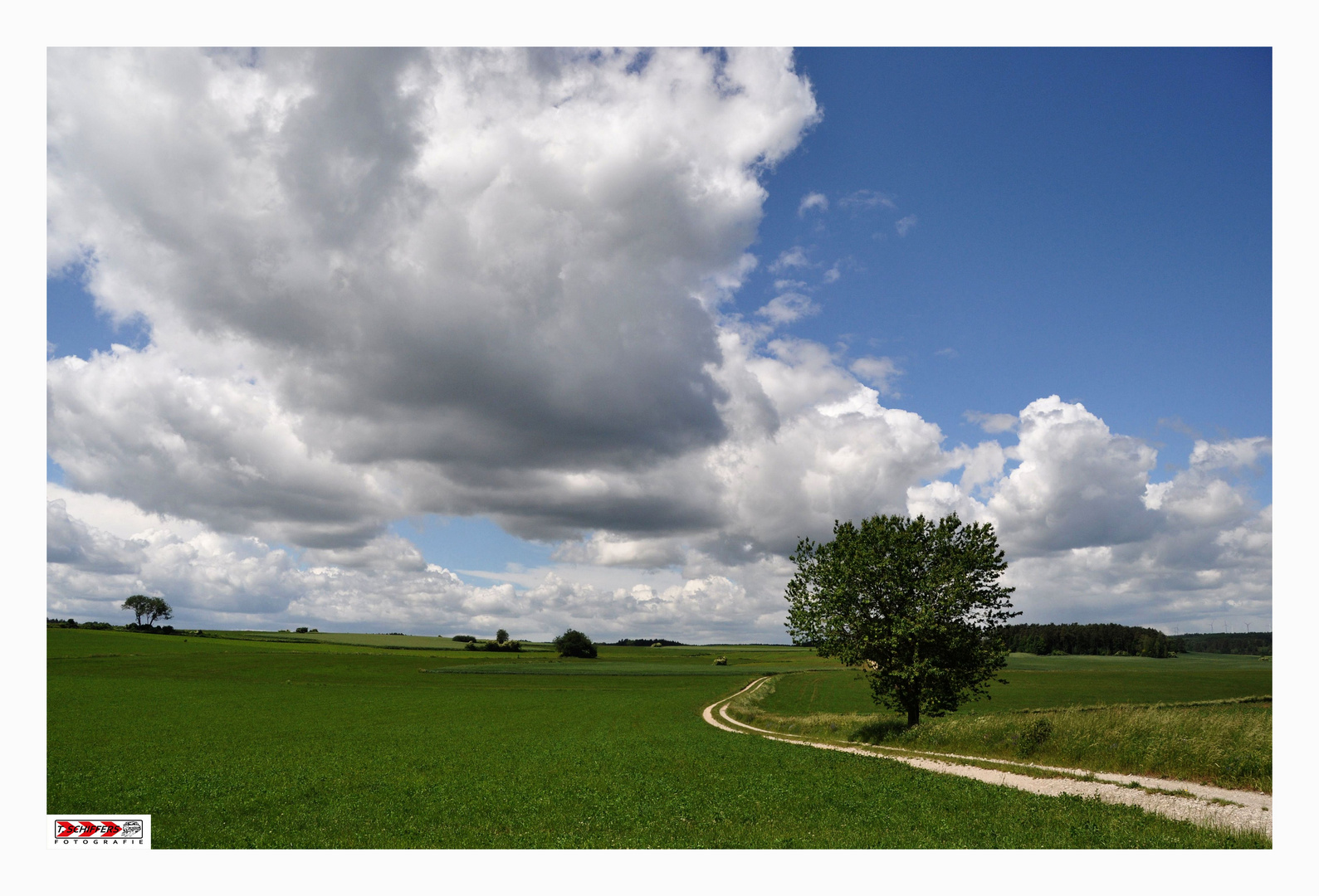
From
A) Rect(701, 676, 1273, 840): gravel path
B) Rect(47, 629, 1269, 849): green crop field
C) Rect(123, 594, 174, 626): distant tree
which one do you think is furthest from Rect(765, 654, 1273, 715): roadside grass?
Rect(123, 594, 174, 626): distant tree

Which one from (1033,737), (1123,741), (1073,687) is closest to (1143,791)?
(1123,741)

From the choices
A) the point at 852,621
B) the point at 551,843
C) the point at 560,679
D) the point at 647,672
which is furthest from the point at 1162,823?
the point at 647,672

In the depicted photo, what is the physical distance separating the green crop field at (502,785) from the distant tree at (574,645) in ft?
399

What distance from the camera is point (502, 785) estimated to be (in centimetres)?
2491

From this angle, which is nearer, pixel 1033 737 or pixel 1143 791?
pixel 1143 791

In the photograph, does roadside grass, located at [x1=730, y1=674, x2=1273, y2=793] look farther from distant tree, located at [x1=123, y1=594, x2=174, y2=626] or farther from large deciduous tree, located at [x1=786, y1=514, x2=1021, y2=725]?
distant tree, located at [x1=123, y1=594, x2=174, y2=626]

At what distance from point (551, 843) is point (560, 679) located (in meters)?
109

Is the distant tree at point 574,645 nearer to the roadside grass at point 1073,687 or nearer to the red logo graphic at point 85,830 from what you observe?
the roadside grass at point 1073,687

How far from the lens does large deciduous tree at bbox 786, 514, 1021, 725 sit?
39.8m

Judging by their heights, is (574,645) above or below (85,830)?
below

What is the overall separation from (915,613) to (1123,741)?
44.2ft

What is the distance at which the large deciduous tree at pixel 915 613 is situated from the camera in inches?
1567

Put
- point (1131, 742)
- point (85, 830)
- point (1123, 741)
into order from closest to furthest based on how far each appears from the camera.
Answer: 1. point (85, 830)
2. point (1131, 742)
3. point (1123, 741)

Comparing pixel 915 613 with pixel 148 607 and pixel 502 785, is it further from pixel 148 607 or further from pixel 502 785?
pixel 148 607
